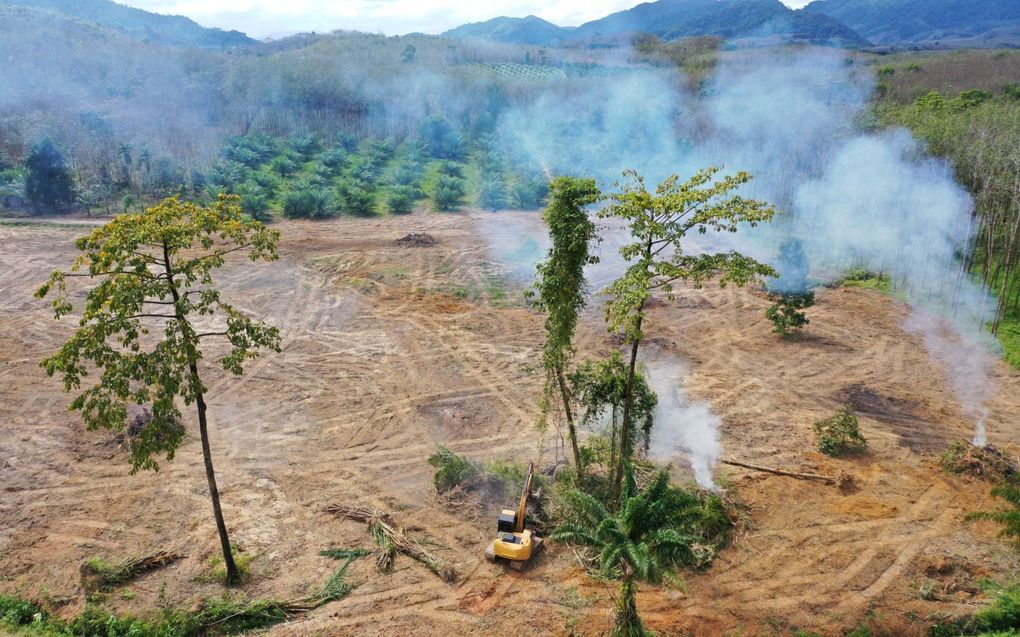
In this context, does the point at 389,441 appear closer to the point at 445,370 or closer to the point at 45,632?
the point at 445,370

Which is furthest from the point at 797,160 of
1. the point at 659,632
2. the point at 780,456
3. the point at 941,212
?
the point at 659,632

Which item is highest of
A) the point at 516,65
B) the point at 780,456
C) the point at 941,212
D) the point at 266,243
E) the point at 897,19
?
the point at 897,19

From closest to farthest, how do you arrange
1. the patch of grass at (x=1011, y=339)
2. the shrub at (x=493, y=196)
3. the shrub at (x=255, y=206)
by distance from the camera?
the patch of grass at (x=1011, y=339), the shrub at (x=255, y=206), the shrub at (x=493, y=196)

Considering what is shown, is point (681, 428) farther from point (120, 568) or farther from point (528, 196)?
point (528, 196)

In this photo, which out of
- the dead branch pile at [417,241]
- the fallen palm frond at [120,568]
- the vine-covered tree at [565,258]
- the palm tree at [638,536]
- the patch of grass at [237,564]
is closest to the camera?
the palm tree at [638,536]

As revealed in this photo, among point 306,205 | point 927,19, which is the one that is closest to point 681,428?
point 306,205

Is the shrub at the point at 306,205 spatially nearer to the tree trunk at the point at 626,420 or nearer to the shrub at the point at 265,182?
the shrub at the point at 265,182

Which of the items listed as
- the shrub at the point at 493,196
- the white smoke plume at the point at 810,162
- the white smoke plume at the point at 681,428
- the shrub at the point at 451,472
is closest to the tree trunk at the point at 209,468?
the shrub at the point at 451,472
